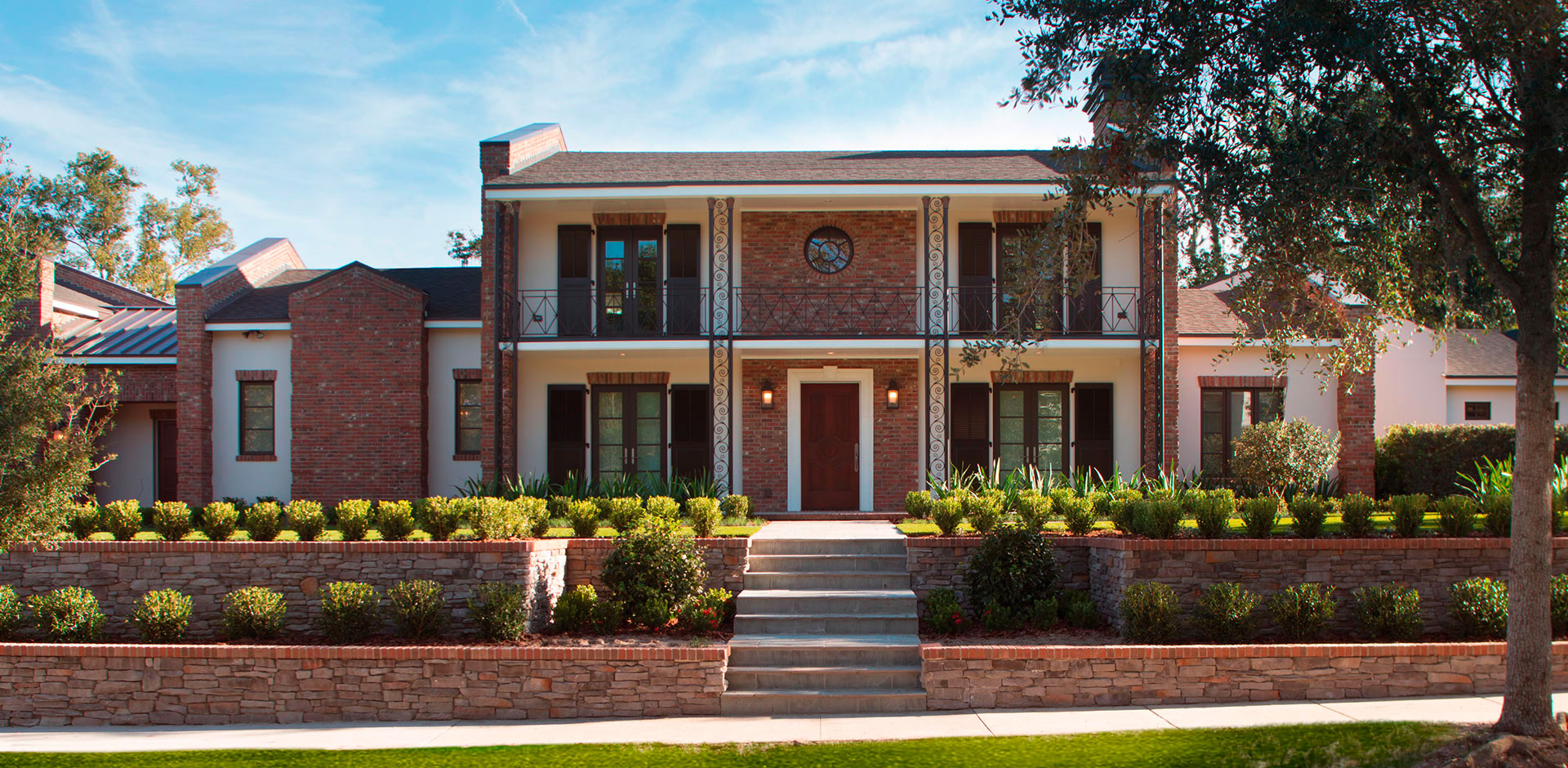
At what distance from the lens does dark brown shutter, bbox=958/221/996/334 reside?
48.3ft

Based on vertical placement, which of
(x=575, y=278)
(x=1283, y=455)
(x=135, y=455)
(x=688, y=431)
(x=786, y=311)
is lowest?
(x=135, y=455)

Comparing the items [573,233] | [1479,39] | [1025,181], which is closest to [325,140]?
[573,233]

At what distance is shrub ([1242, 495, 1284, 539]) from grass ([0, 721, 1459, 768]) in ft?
8.40

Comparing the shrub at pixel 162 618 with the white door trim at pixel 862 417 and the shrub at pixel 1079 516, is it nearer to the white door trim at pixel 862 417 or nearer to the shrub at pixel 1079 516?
the white door trim at pixel 862 417

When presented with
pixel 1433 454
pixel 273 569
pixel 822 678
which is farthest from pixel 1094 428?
pixel 273 569

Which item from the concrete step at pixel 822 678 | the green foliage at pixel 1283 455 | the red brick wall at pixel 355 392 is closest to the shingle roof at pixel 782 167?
the red brick wall at pixel 355 392

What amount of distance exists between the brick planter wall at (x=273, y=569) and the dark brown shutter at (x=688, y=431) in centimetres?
527

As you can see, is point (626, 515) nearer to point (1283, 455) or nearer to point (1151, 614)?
point (1151, 614)

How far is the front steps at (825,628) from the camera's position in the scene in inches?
303

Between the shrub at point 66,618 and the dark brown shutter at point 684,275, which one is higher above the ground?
the dark brown shutter at point 684,275

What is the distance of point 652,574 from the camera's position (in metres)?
9.14

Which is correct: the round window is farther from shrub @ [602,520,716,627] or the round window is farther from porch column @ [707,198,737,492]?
shrub @ [602,520,716,627]

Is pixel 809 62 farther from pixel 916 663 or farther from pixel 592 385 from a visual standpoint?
pixel 916 663

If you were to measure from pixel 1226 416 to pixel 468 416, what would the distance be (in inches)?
477
